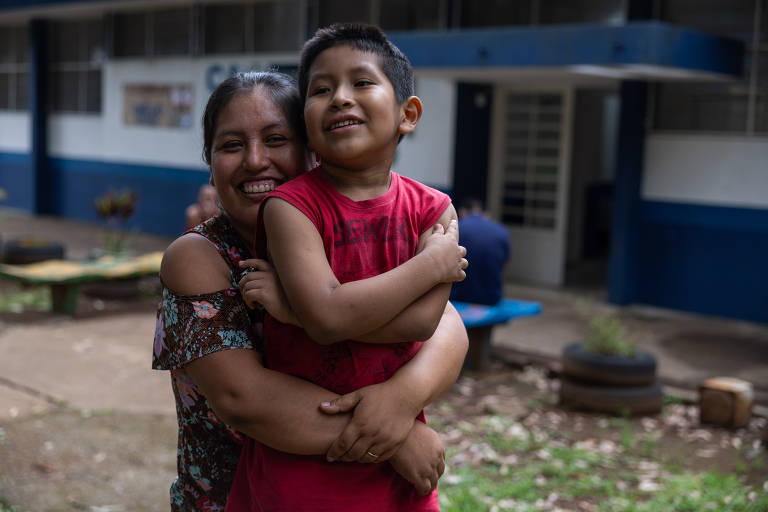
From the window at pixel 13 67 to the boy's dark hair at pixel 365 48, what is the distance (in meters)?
20.5

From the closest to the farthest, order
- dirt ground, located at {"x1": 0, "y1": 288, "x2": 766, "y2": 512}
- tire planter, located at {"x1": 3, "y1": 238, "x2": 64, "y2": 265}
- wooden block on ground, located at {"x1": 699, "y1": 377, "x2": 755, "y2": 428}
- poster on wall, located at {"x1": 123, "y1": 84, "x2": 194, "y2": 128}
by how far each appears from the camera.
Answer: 1. dirt ground, located at {"x1": 0, "y1": 288, "x2": 766, "y2": 512}
2. wooden block on ground, located at {"x1": 699, "y1": 377, "x2": 755, "y2": 428}
3. tire planter, located at {"x1": 3, "y1": 238, "x2": 64, "y2": 265}
4. poster on wall, located at {"x1": 123, "y1": 84, "x2": 194, "y2": 128}

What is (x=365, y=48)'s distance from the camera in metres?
1.86

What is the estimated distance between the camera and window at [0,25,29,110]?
20.4 m

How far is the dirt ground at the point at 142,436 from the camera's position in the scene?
463 centimetres

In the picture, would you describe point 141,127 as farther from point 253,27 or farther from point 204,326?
point 204,326

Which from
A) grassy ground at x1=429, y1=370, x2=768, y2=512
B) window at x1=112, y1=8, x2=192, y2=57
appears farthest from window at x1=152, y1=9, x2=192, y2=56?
grassy ground at x1=429, y1=370, x2=768, y2=512

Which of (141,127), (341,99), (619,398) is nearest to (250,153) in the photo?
(341,99)

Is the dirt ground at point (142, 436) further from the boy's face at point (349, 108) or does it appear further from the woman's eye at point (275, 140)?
the boy's face at point (349, 108)

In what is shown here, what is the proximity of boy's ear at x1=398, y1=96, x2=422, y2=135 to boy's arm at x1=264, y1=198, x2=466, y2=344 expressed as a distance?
1.05 ft

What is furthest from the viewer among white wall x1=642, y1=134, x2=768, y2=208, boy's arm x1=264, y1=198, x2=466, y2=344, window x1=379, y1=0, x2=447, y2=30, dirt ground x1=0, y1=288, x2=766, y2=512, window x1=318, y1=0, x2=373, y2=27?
Answer: window x1=318, y1=0, x2=373, y2=27

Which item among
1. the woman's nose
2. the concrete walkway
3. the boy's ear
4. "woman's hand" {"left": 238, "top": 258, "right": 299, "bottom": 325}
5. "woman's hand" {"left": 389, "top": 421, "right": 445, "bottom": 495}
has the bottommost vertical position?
the concrete walkway

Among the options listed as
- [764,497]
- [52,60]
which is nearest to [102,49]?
[52,60]

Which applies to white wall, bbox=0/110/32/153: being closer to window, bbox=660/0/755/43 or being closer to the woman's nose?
window, bbox=660/0/755/43

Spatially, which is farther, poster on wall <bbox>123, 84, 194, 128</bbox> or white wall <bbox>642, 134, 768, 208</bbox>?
poster on wall <bbox>123, 84, 194, 128</bbox>
